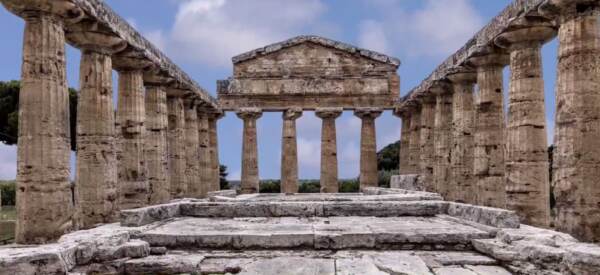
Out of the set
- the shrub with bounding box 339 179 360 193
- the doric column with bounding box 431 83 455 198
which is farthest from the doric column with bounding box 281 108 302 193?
the shrub with bounding box 339 179 360 193

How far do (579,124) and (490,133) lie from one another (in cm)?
688

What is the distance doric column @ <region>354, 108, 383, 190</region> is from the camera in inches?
1479

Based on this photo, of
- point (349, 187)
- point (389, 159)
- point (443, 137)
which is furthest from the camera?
point (389, 159)

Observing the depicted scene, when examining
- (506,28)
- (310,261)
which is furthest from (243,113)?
(310,261)

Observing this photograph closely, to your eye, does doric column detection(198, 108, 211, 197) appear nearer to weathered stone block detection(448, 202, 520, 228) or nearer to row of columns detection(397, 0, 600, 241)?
row of columns detection(397, 0, 600, 241)

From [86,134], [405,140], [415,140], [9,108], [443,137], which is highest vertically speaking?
[9,108]

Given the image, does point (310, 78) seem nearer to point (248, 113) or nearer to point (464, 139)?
point (248, 113)

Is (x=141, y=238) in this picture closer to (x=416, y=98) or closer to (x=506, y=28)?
(x=506, y=28)

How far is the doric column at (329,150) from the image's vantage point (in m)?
37.1

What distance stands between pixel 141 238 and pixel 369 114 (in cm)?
2742

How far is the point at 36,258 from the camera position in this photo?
8.55 meters

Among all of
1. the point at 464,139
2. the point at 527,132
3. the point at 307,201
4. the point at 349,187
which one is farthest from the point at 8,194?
the point at 527,132

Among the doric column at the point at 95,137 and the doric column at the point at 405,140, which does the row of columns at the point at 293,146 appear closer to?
the doric column at the point at 405,140

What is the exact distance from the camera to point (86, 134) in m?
16.5
